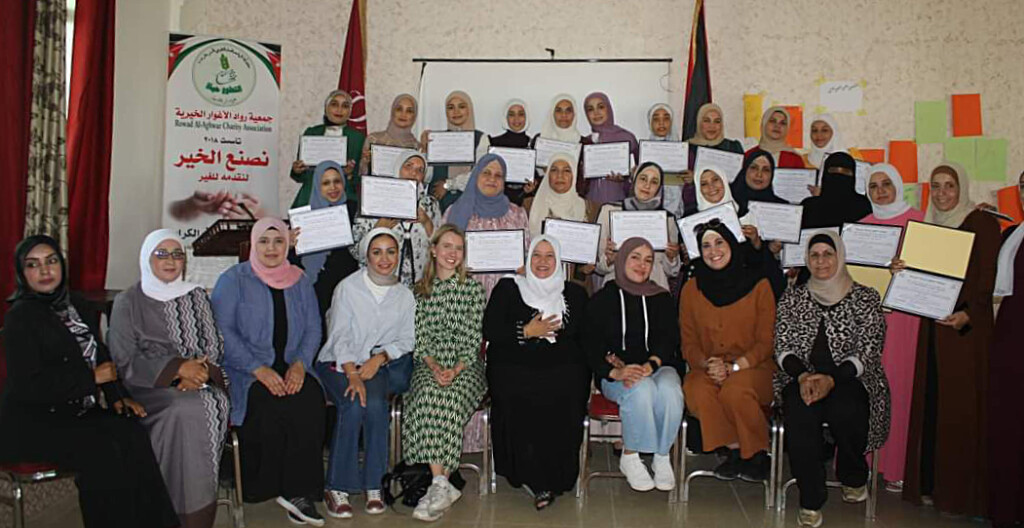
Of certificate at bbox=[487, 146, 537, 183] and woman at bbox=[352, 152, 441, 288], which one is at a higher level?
certificate at bbox=[487, 146, 537, 183]

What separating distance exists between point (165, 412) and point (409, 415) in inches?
46.3

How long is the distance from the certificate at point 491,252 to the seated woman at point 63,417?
6.68ft

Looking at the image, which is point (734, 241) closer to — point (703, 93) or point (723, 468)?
point (723, 468)

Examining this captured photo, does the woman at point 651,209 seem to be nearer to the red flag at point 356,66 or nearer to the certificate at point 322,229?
the certificate at point 322,229

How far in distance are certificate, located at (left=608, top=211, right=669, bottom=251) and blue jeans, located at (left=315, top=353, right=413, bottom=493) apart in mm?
1763

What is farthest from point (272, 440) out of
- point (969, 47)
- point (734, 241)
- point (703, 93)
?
point (969, 47)

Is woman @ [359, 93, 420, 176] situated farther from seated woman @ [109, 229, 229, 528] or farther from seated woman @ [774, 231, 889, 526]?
seated woman @ [774, 231, 889, 526]

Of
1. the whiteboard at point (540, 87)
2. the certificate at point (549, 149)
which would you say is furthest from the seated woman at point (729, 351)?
the whiteboard at point (540, 87)

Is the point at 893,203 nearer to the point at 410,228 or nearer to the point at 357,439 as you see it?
the point at 410,228

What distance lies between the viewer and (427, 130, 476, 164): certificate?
5.69 meters

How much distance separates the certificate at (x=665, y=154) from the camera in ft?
18.2

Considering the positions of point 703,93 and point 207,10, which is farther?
point 207,10

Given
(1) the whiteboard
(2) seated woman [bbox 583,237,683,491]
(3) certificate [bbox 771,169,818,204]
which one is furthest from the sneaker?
(1) the whiteboard

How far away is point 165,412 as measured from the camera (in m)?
3.65
